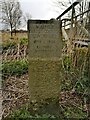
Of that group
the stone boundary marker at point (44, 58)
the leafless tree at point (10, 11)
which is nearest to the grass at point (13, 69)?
the stone boundary marker at point (44, 58)

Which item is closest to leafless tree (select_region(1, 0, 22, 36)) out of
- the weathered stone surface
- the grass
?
the grass

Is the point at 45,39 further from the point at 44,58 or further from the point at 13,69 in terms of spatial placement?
the point at 13,69

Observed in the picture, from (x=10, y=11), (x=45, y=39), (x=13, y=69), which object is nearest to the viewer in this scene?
(x=45, y=39)

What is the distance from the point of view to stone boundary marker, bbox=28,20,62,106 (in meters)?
2.58

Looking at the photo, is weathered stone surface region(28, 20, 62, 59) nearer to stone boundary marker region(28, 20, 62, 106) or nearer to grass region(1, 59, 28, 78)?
stone boundary marker region(28, 20, 62, 106)

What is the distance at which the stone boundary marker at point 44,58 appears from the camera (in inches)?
102

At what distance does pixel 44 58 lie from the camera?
262 centimetres

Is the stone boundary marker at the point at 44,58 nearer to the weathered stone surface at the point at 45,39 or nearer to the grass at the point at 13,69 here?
the weathered stone surface at the point at 45,39

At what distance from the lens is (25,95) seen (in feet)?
10.5

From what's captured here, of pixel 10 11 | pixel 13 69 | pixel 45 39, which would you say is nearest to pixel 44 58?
pixel 45 39

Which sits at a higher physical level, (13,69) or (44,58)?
(44,58)

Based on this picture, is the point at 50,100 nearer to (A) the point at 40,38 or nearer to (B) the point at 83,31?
(A) the point at 40,38

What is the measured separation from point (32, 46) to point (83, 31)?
1.41 m

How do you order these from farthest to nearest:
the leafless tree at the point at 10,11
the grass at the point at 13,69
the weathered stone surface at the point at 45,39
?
the leafless tree at the point at 10,11
the grass at the point at 13,69
the weathered stone surface at the point at 45,39
